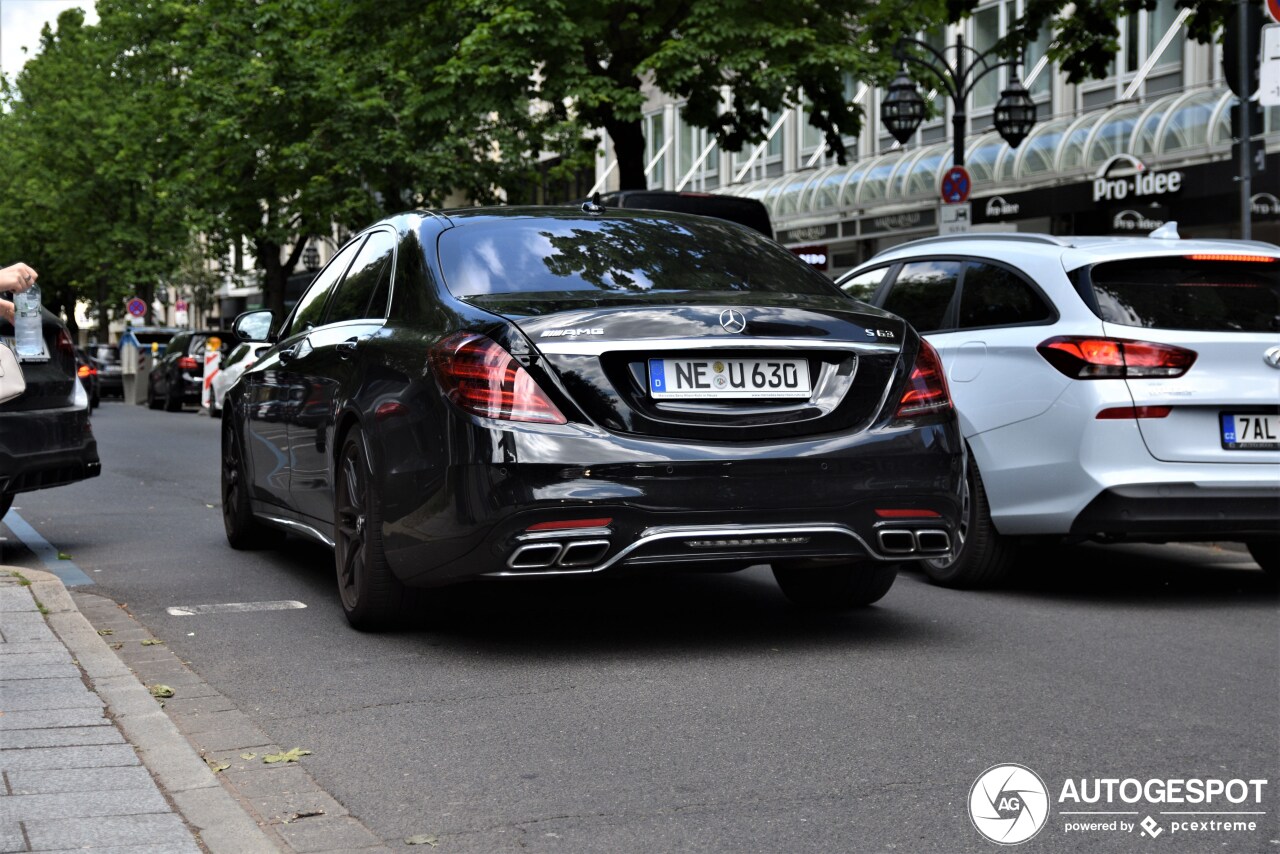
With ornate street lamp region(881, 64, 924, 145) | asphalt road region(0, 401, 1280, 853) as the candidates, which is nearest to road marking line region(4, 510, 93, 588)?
asphalt road region(0, 401, 1280, 853)

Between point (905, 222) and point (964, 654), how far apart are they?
26315 millimetres

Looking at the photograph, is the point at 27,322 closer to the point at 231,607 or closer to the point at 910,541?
the point at 231,607

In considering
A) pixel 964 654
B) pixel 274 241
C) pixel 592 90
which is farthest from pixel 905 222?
pixel 964 654

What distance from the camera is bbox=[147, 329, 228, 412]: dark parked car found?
35812 mm

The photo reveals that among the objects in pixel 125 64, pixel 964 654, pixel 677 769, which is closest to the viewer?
pixel 677 769

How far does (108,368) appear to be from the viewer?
4684 cm

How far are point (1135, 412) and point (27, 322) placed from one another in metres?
4.98

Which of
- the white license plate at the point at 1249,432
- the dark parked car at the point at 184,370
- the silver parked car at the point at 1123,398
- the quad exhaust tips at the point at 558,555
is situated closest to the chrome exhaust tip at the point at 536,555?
the quad exhaust tips at the point at 558,555

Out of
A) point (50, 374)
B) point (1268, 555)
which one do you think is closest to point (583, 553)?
point (1268, 555)

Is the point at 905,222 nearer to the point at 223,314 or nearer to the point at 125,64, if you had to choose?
the point at 125,64

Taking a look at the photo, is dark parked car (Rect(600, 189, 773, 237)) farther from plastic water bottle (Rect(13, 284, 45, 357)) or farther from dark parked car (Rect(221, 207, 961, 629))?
dark parked car (Rect(221, 207, 961, 629))

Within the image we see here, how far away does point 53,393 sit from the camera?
9242 mm

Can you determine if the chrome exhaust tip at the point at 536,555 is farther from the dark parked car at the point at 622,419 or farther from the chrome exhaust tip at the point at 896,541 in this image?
the chrome exhaust tip at the point at 896,541

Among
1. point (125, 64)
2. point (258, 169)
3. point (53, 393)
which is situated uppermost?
point (125, 64)
